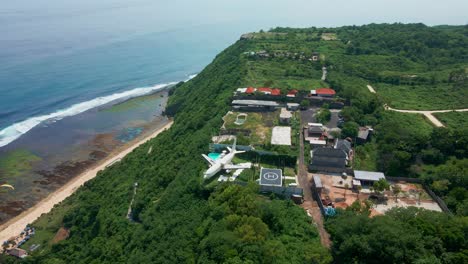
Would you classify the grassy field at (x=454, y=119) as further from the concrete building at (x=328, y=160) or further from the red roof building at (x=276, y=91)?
the red roof building at (x=276, y=91)

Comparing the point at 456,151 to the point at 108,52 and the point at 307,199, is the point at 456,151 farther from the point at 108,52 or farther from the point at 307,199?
the point at 108,52

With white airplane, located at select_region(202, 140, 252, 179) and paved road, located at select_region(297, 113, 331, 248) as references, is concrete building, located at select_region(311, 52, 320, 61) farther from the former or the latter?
white airplane, located at select_region(202, 140, 252, 179)

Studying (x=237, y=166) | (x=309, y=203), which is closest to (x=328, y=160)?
(x=309, y=203)

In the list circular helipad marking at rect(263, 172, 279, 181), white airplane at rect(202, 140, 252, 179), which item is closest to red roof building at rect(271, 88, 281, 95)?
white airplane at rect(202, 140, 252, 179)

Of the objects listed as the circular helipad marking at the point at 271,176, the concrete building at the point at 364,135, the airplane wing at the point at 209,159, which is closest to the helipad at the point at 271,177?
the circular helipad marking at the point at 271,176

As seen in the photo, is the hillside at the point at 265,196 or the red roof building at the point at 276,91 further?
the red roof building at the point at 276,91
